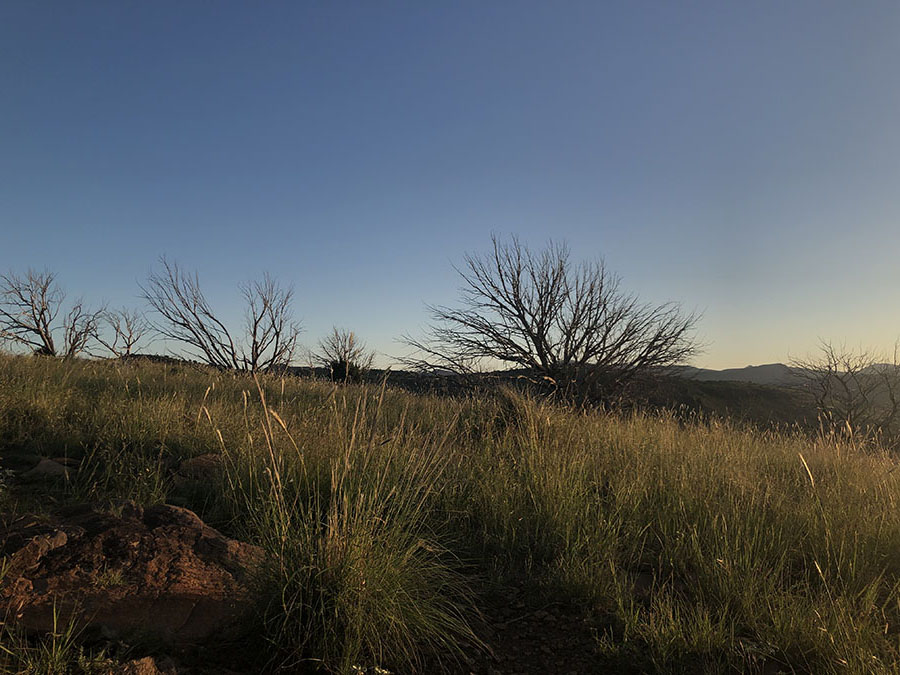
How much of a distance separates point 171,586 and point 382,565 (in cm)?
99

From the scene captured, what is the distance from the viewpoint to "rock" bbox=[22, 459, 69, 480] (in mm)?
4260

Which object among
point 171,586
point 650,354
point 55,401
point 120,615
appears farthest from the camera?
point 650,354

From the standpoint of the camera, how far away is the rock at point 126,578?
2.17 metres

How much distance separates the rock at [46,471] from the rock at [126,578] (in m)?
1.72

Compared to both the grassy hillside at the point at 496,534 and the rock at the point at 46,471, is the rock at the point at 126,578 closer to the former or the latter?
the grassy hillside at the point at 496,534

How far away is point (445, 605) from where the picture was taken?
2.89 meters

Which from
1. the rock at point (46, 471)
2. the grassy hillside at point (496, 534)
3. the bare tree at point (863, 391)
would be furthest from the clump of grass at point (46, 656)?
the bare tree at point (863, 391)

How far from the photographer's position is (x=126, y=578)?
240 centimetres

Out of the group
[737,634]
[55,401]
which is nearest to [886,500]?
[737,634]

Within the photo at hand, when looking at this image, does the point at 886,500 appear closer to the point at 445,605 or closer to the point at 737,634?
the point at 737,634

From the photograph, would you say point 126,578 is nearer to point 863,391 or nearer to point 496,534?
point 496,534

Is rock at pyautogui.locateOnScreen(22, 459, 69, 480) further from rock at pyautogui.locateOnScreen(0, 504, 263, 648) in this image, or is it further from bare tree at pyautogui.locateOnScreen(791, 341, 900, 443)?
bare tree at pyautogui.locateOnScreen(791, 341, 900, 443)

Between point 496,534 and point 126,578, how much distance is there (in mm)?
2449

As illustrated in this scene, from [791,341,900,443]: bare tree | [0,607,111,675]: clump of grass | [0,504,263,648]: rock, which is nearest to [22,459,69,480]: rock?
[0,504,263,648]: rock
